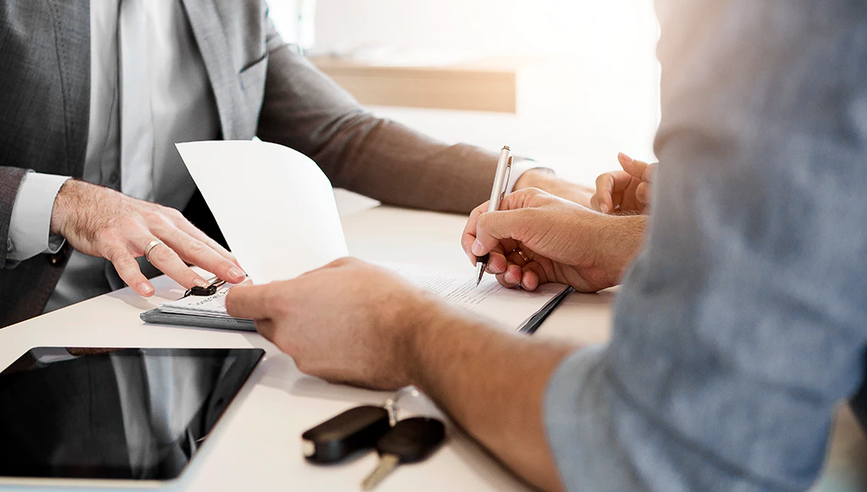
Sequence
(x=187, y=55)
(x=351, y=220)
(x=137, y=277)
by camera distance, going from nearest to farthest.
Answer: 1. (x=137, y=277)
2. (x=351, y=220)
3. (x=187, y=55)

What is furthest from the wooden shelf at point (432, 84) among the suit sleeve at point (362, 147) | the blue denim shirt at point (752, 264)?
the blue denim shirt at point (752, 264)

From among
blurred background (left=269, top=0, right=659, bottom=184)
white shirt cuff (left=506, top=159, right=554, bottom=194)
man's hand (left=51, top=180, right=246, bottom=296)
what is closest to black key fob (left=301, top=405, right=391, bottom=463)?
man's hand (left=51, top=180, right=246, bottom=296)

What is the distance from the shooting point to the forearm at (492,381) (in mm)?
431

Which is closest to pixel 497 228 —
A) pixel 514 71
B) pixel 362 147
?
pixel 362 147

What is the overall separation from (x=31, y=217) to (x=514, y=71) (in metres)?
2.11

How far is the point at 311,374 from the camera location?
0.59 meters

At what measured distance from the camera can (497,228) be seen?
83cm

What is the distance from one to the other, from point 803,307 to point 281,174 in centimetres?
51

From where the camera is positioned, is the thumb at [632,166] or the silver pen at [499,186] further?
the thumb at [632,166]

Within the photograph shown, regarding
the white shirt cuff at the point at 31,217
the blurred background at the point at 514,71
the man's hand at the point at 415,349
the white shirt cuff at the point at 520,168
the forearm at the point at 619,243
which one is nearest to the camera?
the man's hand at the point at 415,349

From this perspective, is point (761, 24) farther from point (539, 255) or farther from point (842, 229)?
point (539, 255)

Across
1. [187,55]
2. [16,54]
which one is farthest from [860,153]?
[187,55]

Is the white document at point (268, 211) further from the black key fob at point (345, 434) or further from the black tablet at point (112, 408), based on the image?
the black key fob at point (345, 434)

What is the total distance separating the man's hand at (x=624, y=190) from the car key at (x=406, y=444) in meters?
0.54
